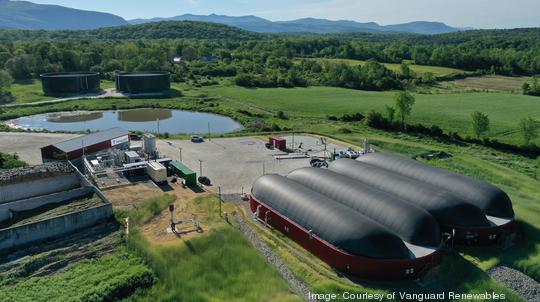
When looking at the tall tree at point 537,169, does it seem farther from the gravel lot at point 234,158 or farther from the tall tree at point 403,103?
the gravel lot at point 234,158

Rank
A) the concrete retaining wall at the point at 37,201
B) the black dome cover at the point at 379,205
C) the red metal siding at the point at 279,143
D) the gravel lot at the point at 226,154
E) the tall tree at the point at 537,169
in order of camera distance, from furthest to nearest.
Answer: the red metal siding at the point at 279,143 < the tall tree at the point at 537,169 < the gravel lot at the point at 226,154 < the concrete retaining wall at the point at 37,201 < the black dome cover at the point at 379,205

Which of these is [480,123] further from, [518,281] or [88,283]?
[88,283]

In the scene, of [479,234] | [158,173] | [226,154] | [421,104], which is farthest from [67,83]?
[479,234]

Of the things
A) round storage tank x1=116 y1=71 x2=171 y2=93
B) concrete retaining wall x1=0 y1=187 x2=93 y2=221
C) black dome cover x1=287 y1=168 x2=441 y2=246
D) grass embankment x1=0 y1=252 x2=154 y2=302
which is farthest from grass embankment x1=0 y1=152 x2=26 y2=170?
round storage tank x1=116 y1=71 x2=171 y2=93

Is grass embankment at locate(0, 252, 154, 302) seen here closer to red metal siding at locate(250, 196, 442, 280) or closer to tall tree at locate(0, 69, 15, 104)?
red metal siding at locate(250, 196, 442, 280)

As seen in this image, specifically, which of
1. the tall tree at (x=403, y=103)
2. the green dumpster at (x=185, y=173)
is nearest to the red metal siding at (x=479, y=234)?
the green dumpster at (x=185, y=173)

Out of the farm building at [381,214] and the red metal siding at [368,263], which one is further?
the farm building at [381,214]
